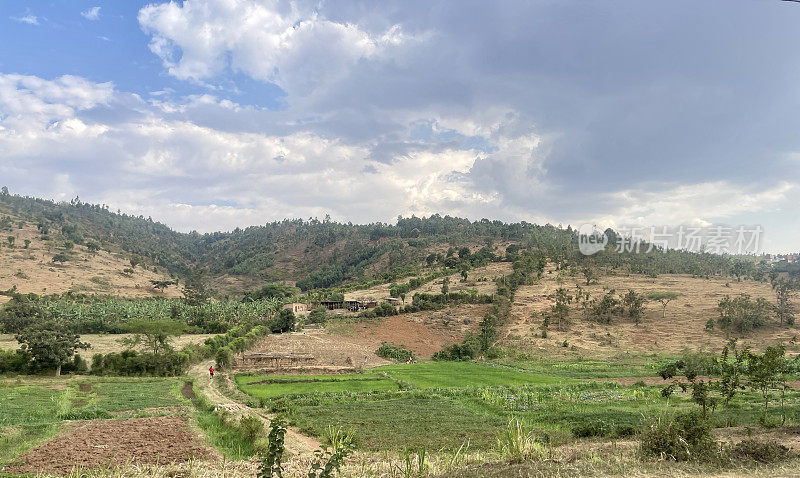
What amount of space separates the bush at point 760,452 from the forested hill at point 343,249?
94.9 m

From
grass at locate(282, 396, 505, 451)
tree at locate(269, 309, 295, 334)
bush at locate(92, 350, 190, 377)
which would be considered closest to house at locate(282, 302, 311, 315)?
tree at locate(269, 309, 295, 334)

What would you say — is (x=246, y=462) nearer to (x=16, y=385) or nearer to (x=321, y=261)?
(x=16, y=385)

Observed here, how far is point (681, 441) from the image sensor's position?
472 inches

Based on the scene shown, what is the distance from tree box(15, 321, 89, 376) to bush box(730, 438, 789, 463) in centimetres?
4235

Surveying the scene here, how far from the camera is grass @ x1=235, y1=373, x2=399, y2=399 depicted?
101 feet

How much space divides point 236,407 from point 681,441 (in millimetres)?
20674

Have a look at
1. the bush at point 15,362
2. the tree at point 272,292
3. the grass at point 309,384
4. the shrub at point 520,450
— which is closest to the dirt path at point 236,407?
the grass at point 309,384

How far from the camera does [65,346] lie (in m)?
35.0

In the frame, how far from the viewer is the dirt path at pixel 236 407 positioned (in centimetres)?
1627

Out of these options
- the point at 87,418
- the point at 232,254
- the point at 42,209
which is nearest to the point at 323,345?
the point at 87,418

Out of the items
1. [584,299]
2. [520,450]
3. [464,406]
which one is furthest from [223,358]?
[584,299]

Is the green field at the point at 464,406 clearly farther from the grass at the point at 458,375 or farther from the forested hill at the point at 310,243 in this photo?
the forested hill at the point at 310,243

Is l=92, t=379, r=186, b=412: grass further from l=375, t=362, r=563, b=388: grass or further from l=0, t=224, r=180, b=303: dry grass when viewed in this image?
l=0, t=224, r=180, b=303: dry grass

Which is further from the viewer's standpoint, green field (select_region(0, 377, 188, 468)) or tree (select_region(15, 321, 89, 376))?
tree (select_region(15, 321, 89, 376))
